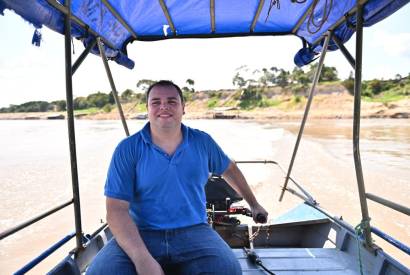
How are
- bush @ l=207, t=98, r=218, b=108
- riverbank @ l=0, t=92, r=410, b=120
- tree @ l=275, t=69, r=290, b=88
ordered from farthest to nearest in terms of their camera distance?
bush @ l=207, t=98, r=218, b=108, tree @ l=275, t=69, r=290, b=88, riverbank @ l=0, t=92, r=410, b=120

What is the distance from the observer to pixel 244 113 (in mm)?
57531

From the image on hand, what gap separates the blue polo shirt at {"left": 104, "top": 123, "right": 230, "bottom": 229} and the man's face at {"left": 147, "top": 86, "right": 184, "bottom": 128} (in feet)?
0.35

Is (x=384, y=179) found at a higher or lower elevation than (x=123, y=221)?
lower

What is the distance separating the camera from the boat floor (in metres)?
2.48

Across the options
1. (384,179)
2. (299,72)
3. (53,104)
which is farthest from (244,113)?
(53,104)

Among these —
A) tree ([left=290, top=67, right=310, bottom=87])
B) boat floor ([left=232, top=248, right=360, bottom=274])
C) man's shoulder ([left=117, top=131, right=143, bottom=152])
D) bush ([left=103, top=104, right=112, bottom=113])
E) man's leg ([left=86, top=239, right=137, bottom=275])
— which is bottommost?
bush ([left=103, top=104, right=112, bottom=113])

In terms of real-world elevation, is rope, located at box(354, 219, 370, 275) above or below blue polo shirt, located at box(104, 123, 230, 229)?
below

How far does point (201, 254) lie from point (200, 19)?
2201 mm

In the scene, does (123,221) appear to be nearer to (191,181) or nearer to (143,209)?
(143,209)

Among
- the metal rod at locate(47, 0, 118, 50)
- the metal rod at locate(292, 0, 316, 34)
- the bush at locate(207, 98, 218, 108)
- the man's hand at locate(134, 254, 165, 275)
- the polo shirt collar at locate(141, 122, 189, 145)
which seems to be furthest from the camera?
the bush at locate(207, 98, 218, 108)

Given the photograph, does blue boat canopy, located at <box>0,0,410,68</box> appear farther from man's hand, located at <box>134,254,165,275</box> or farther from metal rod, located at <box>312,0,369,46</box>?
man's hand, located at <box>134,254,165,275</box>

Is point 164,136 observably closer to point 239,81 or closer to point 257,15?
point 257,15

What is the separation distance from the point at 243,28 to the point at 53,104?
109 meters

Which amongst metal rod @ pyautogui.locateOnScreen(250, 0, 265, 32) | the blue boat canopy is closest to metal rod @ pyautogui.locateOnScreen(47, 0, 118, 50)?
the blue boat canopy
